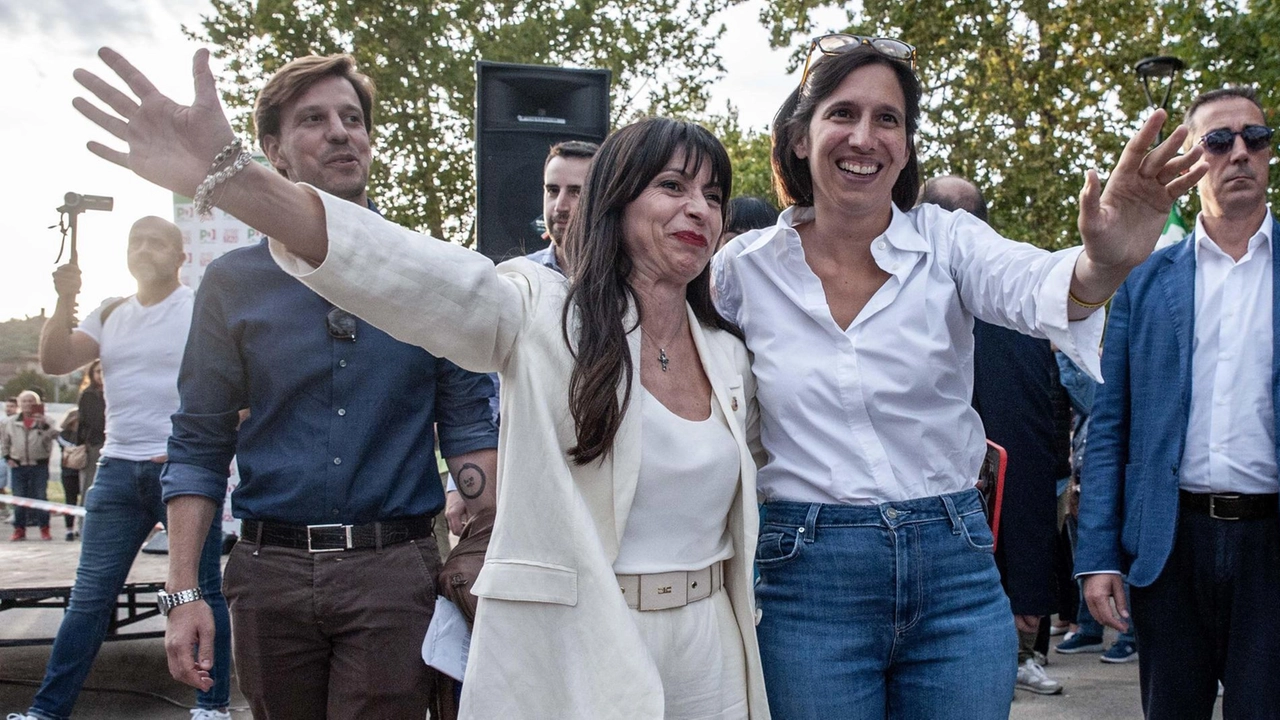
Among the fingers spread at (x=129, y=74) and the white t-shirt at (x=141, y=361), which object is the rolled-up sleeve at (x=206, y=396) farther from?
the white t-shirt at (x=141, y=361)

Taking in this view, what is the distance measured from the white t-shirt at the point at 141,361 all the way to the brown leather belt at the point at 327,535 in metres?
2.38

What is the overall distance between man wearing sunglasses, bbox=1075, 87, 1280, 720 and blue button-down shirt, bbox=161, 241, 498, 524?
71.5 inches

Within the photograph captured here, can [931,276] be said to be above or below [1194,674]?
above

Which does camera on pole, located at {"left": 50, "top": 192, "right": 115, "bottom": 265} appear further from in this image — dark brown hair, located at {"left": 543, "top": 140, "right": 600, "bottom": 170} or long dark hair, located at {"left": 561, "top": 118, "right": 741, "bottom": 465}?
long dark hair, located at {"left": 561, "top": 118, "right": 741, "bottom": 465}

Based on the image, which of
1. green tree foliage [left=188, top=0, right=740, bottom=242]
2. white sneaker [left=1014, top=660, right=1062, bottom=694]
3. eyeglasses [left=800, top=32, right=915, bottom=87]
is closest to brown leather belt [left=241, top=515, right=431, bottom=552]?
eyeglasses [left=800, top=32, right=915, bottom=87]

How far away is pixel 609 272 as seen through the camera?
6.86 ft

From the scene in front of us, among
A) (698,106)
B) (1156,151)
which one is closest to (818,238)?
(1156,151)

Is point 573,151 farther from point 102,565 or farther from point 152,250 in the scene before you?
point 102,565

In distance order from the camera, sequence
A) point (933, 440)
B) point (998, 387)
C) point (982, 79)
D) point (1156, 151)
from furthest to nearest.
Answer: point (982, 79) → point (998, 387) → point (933, 440) → point (1156, 151)

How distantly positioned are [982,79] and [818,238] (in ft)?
54.2

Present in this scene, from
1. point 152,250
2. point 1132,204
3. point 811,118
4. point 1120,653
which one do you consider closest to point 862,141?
point 811,118

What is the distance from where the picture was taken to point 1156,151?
1.80 m

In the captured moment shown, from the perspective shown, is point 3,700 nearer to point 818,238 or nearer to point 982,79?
point 818,238

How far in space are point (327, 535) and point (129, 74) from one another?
4.47ft
